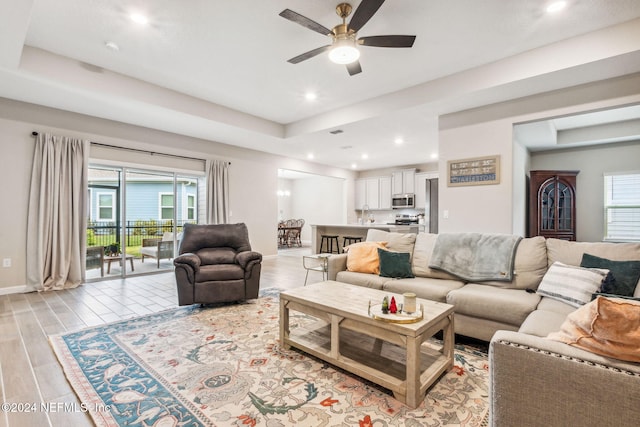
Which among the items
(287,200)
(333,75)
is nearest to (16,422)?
(333,75)

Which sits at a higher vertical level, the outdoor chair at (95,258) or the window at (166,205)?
the window at (166,205)

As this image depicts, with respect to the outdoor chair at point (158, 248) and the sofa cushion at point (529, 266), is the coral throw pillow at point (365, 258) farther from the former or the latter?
the outdoor chair at point (158, 248)

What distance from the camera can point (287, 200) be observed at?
12344 mm

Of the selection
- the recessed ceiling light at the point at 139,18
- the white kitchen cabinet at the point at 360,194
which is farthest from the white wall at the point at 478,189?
the white kitchen cabinet at the point at 360,194

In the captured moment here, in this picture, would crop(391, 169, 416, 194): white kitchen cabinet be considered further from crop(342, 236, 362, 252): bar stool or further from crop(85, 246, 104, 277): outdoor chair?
crop(85, 246, 104, 277): outdoor chair

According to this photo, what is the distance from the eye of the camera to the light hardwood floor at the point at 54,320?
1.83 m

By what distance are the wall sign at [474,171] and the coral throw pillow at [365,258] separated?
5.48ft

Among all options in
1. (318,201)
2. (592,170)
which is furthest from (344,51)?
(318,201)

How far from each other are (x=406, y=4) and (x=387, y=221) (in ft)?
25.4

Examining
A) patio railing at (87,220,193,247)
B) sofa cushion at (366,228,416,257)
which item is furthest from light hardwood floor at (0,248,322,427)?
sofa cushion at (366,228,416,257)

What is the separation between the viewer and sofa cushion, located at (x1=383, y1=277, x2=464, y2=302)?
2.76 m

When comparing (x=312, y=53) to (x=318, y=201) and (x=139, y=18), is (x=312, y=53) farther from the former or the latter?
(x=318, y=201)

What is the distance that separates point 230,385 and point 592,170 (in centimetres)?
743

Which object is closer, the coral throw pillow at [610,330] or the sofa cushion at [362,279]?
the coral throw pillow at [610,330]
